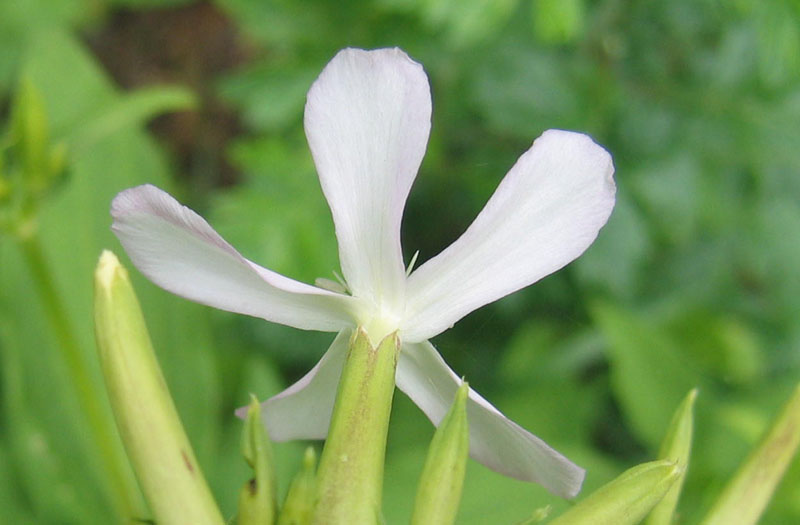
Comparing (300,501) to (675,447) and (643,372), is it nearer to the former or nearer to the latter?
(675,447)

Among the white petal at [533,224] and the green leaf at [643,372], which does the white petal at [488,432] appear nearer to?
the white petal at [533,224]

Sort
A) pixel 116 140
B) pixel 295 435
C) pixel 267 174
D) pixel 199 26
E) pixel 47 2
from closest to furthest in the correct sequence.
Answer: pixel 295 435 < pixel 267 174 < pixel 116 140 < pixel 47 2 < pixel 199 26

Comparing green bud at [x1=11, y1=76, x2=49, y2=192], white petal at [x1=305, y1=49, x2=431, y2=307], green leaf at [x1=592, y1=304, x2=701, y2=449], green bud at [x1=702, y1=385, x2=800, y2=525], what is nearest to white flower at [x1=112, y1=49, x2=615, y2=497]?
white petal at [x1=305, y1=49, x2=431, y2=307]

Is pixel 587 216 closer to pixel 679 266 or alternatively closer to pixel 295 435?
pixel 295 435

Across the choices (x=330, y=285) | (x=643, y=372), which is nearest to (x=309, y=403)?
(x=330, y=285)

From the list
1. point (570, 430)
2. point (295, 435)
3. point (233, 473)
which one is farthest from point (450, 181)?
point (295, 435)
